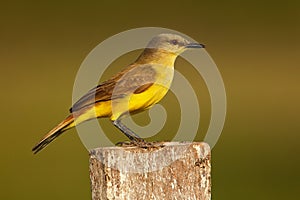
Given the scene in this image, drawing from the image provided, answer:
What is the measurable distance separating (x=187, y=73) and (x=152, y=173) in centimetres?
991

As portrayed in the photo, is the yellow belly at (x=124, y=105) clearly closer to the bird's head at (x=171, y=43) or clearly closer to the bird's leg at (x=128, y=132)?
the bird's leg at (x=128, y=132)

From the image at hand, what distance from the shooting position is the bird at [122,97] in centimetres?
530

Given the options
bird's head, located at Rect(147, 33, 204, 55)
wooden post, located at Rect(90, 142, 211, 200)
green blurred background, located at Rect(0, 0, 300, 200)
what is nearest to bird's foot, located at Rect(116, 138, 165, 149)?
wooden post, located at Rect(90, 142, 211, 200)

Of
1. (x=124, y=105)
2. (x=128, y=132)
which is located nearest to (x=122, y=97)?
(x=124, y=105)

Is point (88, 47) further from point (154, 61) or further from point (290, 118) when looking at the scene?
point (154, 61)

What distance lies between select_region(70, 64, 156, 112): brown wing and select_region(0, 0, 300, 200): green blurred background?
5191 mm

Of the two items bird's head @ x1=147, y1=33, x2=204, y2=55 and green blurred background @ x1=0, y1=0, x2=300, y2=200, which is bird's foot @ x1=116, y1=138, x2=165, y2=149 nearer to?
bird's head @ x1=147, y1=33, x2=204, y2=55

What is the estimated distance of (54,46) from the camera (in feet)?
55.6

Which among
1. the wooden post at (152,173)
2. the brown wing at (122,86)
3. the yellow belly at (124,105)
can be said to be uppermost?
the brown wing at (122,86)

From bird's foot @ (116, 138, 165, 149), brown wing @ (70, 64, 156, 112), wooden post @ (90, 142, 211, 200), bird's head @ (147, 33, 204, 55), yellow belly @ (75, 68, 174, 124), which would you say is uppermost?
bird's head @ (147, 33, 204, 55)

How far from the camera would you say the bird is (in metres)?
5.30

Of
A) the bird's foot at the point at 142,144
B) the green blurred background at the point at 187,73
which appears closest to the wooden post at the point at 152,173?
the bird's foot at the point at 142,144

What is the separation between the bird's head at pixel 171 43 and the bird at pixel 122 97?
11cm

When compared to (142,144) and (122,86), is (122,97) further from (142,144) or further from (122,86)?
(142,144)
